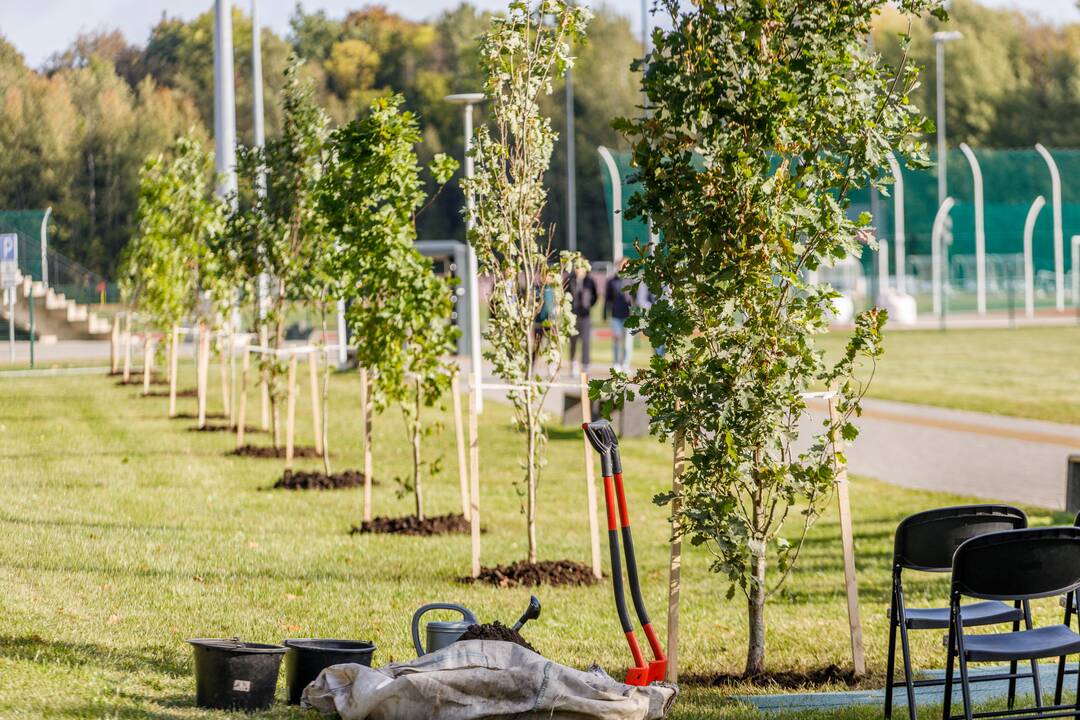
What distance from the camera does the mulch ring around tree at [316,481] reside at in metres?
13.4

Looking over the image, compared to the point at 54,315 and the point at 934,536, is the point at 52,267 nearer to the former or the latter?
the point at 54,315

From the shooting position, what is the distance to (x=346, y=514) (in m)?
12.0

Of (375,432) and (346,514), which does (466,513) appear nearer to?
(346,514)

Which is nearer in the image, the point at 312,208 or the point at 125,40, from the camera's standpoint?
the point at 312,208

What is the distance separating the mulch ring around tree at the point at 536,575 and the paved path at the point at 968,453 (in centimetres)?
509

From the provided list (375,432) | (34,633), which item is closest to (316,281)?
(375,432)

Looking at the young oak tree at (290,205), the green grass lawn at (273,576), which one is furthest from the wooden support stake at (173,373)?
the young oak tree at (290,205)

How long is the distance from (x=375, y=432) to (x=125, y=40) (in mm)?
8208

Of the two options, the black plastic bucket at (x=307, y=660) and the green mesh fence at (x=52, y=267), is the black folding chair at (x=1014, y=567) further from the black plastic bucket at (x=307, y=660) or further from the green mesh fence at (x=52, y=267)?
the green mesh fence at (x=52, y=267)

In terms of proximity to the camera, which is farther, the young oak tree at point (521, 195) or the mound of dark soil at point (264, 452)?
the mound of dark soil at point (264, 452)

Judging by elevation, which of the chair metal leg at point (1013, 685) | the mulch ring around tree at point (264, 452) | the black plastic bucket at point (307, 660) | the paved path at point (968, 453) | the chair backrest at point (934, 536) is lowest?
the paved path at point (968, 453)

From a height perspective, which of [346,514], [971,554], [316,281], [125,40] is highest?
[125,40]

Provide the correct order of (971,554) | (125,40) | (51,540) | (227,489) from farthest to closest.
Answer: (125,40) → (227,489) → (51,540) → (971,554)

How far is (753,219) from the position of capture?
6539 millimetres
